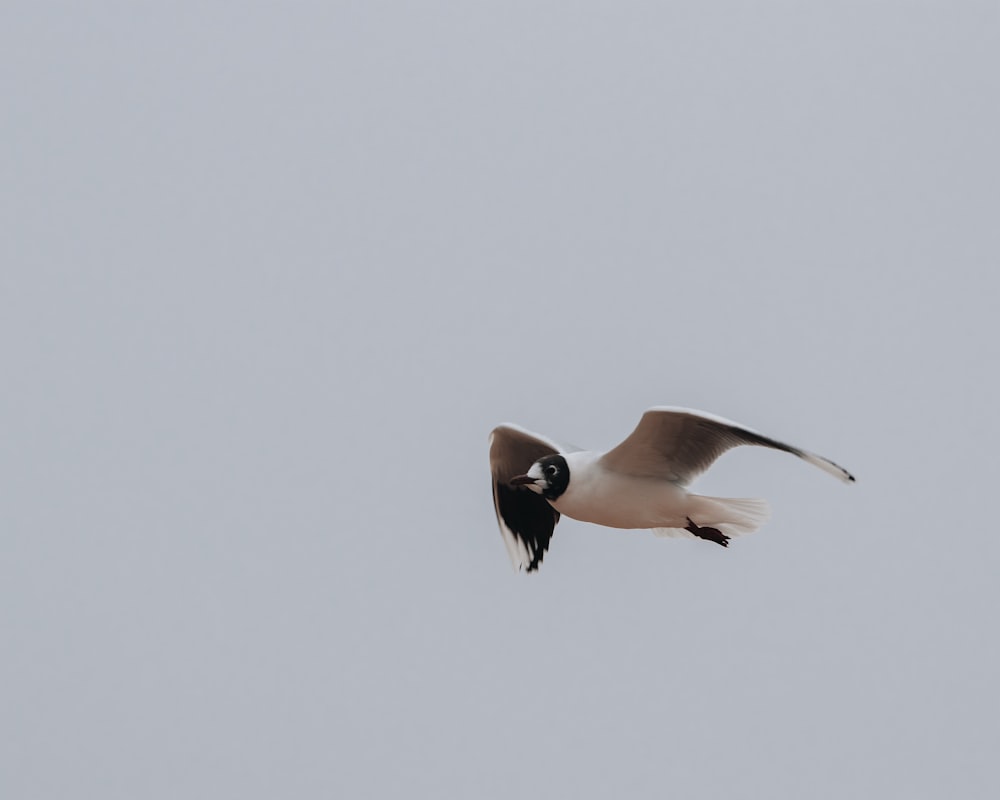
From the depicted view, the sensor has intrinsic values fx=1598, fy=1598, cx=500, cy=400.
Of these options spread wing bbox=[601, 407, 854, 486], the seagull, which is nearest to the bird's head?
the seagull

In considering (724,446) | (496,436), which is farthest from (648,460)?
(496,436)

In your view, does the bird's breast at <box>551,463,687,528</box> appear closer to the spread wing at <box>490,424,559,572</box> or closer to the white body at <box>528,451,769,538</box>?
the white body at <box>528,451,769,538</box>

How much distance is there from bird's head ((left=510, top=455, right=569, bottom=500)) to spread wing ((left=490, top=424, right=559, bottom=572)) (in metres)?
0.63

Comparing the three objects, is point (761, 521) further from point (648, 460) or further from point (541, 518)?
point (541, 518)

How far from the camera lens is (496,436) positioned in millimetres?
7316

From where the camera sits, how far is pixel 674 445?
21.0 ft

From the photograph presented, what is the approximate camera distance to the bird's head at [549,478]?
6582mm

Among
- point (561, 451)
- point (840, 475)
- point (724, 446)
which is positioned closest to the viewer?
point (840, 475)

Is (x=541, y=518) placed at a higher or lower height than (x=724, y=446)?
lower

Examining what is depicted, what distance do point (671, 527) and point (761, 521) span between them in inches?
18.8

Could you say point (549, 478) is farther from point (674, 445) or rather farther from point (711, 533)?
point (711, 533)

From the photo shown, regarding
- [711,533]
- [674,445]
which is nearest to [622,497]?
[674,445]

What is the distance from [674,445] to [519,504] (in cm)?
132

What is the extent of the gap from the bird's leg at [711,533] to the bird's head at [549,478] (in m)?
0.56
